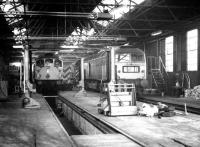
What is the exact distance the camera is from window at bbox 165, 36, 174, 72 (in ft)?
72.4

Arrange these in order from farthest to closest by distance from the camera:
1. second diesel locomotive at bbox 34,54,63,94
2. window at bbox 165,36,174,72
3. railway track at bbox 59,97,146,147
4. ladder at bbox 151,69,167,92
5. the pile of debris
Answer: second diesel locomotive at bbox 34,54,63,94
window at bbox 165,36,174,72
ladder at bbox 151,69,167,92
the pile of debris
railway track at bbox 59,97,146,147

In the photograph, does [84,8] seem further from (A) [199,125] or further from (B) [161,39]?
(A) [199,125]

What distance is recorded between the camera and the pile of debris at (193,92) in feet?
55.0

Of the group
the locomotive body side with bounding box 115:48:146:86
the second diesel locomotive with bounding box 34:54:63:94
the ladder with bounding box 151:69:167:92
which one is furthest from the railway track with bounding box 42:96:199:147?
the second diesel locomotive with bounding box 34:54:63:94

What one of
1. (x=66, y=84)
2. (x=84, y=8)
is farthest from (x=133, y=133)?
(x=66, y=84)

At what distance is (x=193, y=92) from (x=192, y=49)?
3.30m

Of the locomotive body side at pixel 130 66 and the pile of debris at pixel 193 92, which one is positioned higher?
the locomotive body side at pixel 130 66

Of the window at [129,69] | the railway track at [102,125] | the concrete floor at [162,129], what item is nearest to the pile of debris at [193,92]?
the window at [129,69]

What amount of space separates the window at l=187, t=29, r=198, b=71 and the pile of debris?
5.92ft

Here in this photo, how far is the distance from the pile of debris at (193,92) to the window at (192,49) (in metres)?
1.80

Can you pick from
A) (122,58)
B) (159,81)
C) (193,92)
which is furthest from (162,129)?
(159,81)

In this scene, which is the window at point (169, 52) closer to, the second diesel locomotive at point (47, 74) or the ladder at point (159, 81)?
the ladder at point (159, 81)

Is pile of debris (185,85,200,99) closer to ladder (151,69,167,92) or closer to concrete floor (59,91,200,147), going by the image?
ladder (151,69,167,92)

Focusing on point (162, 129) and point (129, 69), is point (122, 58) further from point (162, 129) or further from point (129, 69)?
point (162, 129)
